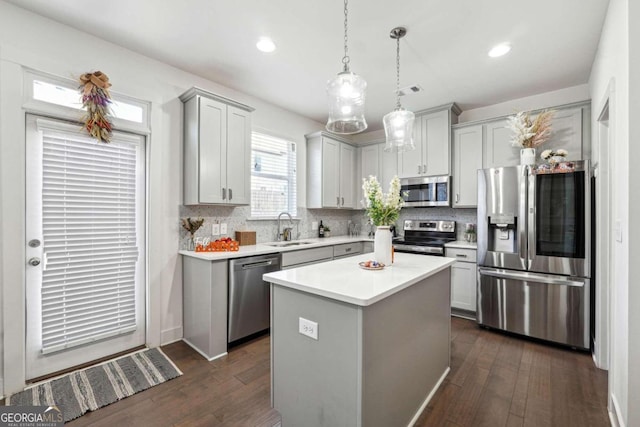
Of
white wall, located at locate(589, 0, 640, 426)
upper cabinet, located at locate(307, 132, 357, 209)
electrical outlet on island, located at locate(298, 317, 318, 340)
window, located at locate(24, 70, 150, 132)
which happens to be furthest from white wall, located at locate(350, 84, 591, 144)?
window, located at locate(24, 70, 150, 132)

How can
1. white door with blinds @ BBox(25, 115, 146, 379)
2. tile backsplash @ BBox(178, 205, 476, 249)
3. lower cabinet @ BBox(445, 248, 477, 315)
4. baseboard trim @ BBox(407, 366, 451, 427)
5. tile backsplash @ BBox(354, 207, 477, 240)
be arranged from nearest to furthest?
baseboard trim @ BBox(407, 366, 451, 427) < white door with blinds @ BBox(25, 115, 146, 379) < tile backsplash @ BBox(178, 205, 476, 249) < lower cabinet @ BBox(445, 248, 477, 315) < tile backsplash @ BBox(354, 207, 477, 240)

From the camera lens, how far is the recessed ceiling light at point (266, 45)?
2.46 meters

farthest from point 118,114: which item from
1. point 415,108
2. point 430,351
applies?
point 415,108

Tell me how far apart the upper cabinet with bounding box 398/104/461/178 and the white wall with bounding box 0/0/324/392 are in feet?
7.91

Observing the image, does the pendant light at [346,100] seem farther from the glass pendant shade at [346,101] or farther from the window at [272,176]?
the window at [272,176]

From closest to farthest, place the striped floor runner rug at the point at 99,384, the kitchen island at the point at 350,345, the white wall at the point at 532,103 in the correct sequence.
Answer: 1. the kitchen island at the point at 350,345
2. the striped floor runner rug at the point at 99,384
3. the white wall at the point at 532,103

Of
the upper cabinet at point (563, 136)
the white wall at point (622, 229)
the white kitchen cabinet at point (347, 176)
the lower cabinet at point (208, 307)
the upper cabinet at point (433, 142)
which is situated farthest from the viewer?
the white kitchen cabinet at point (347, 176)

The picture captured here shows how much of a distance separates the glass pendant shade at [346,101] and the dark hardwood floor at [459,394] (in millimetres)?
2026

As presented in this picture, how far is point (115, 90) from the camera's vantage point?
8.36 ft

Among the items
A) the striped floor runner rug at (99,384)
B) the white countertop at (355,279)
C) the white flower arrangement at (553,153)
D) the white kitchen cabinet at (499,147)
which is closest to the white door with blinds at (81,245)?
the striped floor runner rug at (99,384)

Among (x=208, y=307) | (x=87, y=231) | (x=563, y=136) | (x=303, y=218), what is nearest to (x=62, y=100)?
(x=87, y=231)

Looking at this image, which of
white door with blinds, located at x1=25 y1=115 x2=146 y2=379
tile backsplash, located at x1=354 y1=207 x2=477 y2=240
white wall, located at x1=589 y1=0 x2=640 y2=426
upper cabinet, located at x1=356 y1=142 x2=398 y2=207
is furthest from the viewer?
upper cabinet, located at x1=356 y1=142 x2=398 y2=207

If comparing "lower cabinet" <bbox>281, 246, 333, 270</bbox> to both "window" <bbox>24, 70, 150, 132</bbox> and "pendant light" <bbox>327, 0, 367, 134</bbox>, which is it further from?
"window" <bbox>24, 70, 150, 132</bbox>

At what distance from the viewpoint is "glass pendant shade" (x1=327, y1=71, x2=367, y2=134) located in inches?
71.0
